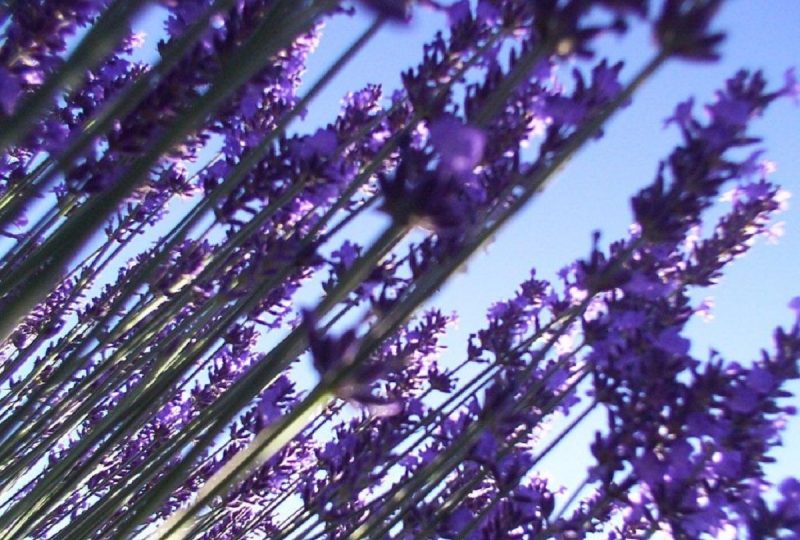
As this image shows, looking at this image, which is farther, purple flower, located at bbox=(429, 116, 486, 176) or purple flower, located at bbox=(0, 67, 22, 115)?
purple flower, located at bbox=(0, 67, 22, 115)

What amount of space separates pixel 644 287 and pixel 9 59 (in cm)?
212

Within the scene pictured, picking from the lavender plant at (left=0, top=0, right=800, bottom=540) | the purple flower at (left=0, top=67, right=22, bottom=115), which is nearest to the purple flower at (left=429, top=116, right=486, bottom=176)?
the lavender plant at (left=0, top=0, right=800, bottom=540)

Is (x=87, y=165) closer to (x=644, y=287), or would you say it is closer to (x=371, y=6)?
(x=371, y=6)

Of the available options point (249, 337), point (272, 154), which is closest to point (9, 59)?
point (272, 154)

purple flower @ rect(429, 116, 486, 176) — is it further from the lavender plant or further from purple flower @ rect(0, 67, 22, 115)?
purple flower @ rect(0, 67, 22, 115)

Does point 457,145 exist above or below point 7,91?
below

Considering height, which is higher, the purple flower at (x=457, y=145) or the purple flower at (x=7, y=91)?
the purple flower at (x=7, y=91)

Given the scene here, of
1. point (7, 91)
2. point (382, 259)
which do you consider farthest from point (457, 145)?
point (7, 91)

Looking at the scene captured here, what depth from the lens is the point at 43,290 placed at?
52.4 inches

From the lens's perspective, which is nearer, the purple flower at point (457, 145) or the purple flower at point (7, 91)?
the purple flower at point (457, 145)

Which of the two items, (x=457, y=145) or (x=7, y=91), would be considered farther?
(x=7, y=91)

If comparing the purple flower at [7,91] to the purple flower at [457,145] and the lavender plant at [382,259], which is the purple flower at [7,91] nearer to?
the lavender plant at [382,259]

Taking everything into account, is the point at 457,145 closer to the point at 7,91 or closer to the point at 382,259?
the point at 382,259

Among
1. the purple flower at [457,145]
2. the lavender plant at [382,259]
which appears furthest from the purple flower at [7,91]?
the purple flower at [457,145]
